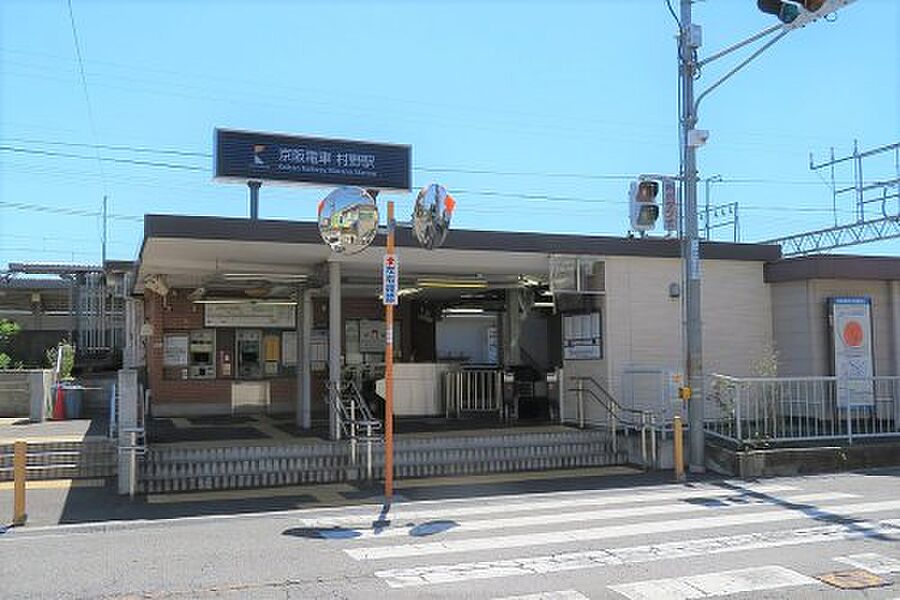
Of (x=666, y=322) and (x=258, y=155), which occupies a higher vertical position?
(x=258, y=155)

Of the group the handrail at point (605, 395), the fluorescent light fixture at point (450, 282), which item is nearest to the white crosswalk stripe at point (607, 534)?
the handrail at point (605, 395)

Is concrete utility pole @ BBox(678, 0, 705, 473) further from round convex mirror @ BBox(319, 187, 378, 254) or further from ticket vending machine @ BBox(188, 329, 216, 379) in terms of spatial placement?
ticket vending machine @ BBox(188, 329, 216, 379)

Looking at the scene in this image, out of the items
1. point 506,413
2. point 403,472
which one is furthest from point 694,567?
point 506,413

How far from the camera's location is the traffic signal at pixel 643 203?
47.1ft

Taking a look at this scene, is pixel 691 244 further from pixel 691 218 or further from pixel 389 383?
pixel 389 383

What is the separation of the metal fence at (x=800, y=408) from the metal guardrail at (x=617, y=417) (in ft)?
3.65

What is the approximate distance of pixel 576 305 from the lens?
57.5 feet

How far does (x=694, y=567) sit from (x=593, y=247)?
363 inches

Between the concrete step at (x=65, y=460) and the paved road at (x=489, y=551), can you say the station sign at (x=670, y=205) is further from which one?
the concrete step at (x=65, y=460)

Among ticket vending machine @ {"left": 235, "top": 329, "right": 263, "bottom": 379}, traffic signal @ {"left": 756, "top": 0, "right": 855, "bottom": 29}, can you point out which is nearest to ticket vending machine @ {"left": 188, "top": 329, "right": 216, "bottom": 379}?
ticket vending machine @ {"left": 235, "top": 329, "right": 263, "bottom": 379}

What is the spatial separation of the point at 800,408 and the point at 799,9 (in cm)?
760

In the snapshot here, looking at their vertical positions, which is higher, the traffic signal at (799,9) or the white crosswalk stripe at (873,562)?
the traffic signal at (799,9)

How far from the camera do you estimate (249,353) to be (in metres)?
23.5

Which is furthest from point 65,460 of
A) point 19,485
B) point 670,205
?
point 670,205
